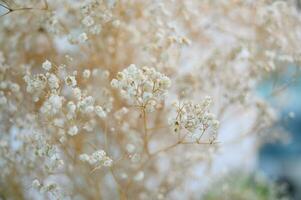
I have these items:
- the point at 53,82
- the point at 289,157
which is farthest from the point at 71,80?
the point at 289,157

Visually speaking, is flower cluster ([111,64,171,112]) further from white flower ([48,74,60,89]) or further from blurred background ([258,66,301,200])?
blurred background ([258,66,301,200])

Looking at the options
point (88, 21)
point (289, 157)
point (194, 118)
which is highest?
point (289, 157)

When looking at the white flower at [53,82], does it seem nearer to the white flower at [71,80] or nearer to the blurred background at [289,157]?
the white flower at [71,80]

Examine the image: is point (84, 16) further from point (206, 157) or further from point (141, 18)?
point (206, 157)

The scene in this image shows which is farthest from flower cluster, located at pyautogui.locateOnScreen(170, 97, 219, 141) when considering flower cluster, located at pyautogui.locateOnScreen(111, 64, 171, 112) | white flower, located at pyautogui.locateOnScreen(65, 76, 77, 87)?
white flower, located at pyautogui.locateOnScreen(65, 76, 77, 87)

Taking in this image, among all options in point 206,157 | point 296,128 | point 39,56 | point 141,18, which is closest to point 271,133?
point 206,157

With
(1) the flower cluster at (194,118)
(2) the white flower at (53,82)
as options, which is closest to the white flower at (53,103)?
(2) the white flower at (53,82)

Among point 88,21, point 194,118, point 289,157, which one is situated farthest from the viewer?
point 289,157

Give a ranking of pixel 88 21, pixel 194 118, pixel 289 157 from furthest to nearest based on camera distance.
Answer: pixel 289 157
pixel 88 21
pixel 194 118

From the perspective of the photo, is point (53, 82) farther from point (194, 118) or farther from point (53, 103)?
point (194, 118)
